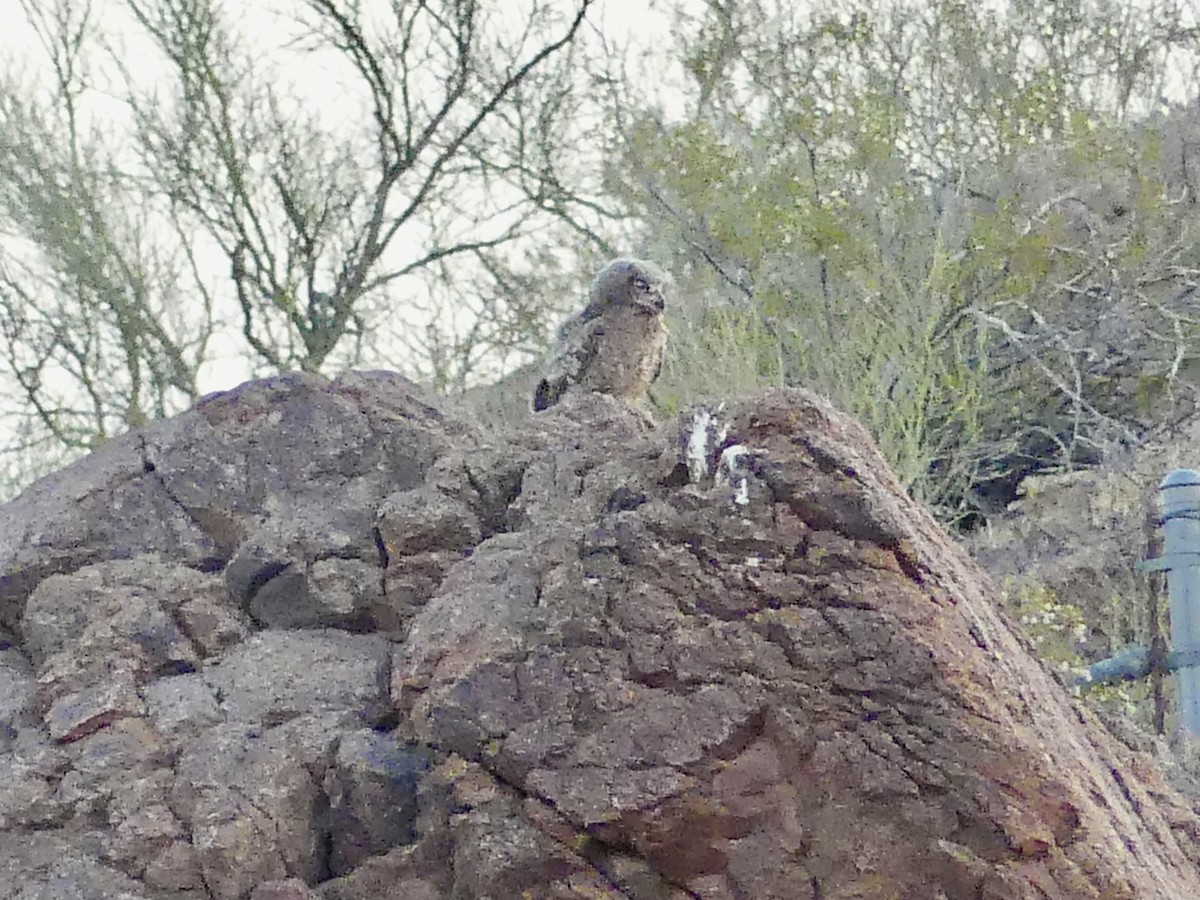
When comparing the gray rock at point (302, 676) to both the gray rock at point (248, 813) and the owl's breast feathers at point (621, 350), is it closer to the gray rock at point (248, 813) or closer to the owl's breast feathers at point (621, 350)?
the gray rock at point (248, 813)

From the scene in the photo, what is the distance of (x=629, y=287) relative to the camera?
10.8 ft

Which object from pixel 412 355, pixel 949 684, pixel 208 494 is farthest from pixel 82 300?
pixel 949 684

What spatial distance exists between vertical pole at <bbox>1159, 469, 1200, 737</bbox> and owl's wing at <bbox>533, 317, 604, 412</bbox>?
2.09 m

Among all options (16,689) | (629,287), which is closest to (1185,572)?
(629,287)

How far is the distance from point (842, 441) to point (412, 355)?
6.47 meters

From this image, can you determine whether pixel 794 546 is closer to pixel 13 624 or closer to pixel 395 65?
pixel 13 624

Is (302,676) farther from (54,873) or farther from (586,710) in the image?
(586,710)

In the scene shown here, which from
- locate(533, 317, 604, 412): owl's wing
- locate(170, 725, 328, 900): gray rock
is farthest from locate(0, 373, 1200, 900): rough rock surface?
locate(533, 317, 604, 412): owl's wing

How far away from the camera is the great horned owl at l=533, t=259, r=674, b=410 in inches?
124

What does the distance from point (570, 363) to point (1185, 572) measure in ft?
7.18

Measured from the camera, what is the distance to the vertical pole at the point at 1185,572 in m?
4.07

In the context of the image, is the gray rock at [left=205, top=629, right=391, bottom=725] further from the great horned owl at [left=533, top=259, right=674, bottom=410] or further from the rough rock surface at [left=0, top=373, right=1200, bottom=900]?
the great horned owl at [left=533, top=259, right=674, bottom=410]

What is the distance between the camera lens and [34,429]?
24.6 ft

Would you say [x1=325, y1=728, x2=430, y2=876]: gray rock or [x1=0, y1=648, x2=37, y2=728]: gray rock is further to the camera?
[x1=0, y1=648, x2=37, y2=728]: gray rock
